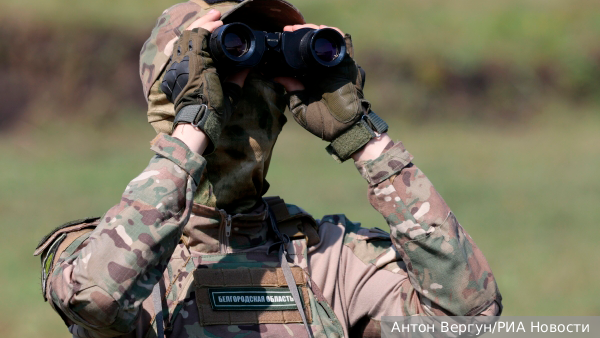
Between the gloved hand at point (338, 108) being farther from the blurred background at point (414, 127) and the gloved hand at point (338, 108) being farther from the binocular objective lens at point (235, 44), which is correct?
the blurred background at point (414, 127)

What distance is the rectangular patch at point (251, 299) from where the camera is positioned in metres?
2.71

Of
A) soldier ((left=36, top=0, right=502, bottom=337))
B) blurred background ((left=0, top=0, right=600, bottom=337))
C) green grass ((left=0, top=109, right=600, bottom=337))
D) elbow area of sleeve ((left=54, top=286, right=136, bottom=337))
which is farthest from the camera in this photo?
blurred background ((left=0, top=0, right=600, bottom=337))

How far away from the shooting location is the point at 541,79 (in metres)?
18.5

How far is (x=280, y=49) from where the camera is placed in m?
2.82

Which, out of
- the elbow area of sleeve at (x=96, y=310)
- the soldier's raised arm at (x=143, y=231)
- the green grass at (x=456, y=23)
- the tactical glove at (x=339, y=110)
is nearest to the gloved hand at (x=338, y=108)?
the tactical glove at (x=339, y=110)

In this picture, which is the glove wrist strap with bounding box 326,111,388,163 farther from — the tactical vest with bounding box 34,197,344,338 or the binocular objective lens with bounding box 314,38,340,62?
the tactical vest with bounding box 34,197,344,338

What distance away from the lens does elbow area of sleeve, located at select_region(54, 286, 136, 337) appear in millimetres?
2262

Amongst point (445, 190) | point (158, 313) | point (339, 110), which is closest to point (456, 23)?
point (445, 190)

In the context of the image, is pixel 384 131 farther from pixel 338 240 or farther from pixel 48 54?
pixel 48 54

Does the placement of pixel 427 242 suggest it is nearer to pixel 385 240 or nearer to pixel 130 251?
pixel 385 240

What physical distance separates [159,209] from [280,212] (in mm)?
682

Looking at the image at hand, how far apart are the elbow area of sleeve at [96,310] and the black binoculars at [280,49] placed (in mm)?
849

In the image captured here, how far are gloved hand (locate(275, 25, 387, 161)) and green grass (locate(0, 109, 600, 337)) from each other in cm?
523

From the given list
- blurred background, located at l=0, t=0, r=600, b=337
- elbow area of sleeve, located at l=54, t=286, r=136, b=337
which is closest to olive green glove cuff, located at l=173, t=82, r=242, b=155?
elbow area of sleeve, located at l=54, t=286, r=136, b=337
